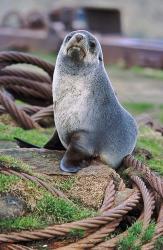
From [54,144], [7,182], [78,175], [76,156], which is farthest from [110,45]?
[7,182]

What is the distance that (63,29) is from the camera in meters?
16.2

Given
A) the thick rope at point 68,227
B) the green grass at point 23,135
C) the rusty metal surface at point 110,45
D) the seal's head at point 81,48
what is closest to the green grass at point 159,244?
the thick rope at point 68,227

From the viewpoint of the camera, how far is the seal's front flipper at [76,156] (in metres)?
4.90

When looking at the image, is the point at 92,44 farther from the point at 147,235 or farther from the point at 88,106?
the point at 147,235

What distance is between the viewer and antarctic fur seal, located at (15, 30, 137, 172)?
5102 millimetres

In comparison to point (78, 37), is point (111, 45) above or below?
below

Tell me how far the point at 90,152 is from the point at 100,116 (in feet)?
0.91

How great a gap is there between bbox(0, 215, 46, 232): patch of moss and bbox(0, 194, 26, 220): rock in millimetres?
36

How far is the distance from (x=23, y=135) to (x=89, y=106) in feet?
4.51

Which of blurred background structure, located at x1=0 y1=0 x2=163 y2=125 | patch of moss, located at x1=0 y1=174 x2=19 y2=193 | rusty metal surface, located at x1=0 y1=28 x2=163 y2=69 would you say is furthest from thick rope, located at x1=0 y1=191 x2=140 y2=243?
rusty metal surface, located at x1=0 y1=28 x2=163 y2=69

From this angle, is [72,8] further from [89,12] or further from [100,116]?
[100,116]

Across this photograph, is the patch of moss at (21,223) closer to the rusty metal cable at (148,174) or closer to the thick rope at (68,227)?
the thick rope at (68,227)

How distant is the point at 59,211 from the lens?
13.7 ft

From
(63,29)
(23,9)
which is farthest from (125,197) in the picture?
(23,9)
